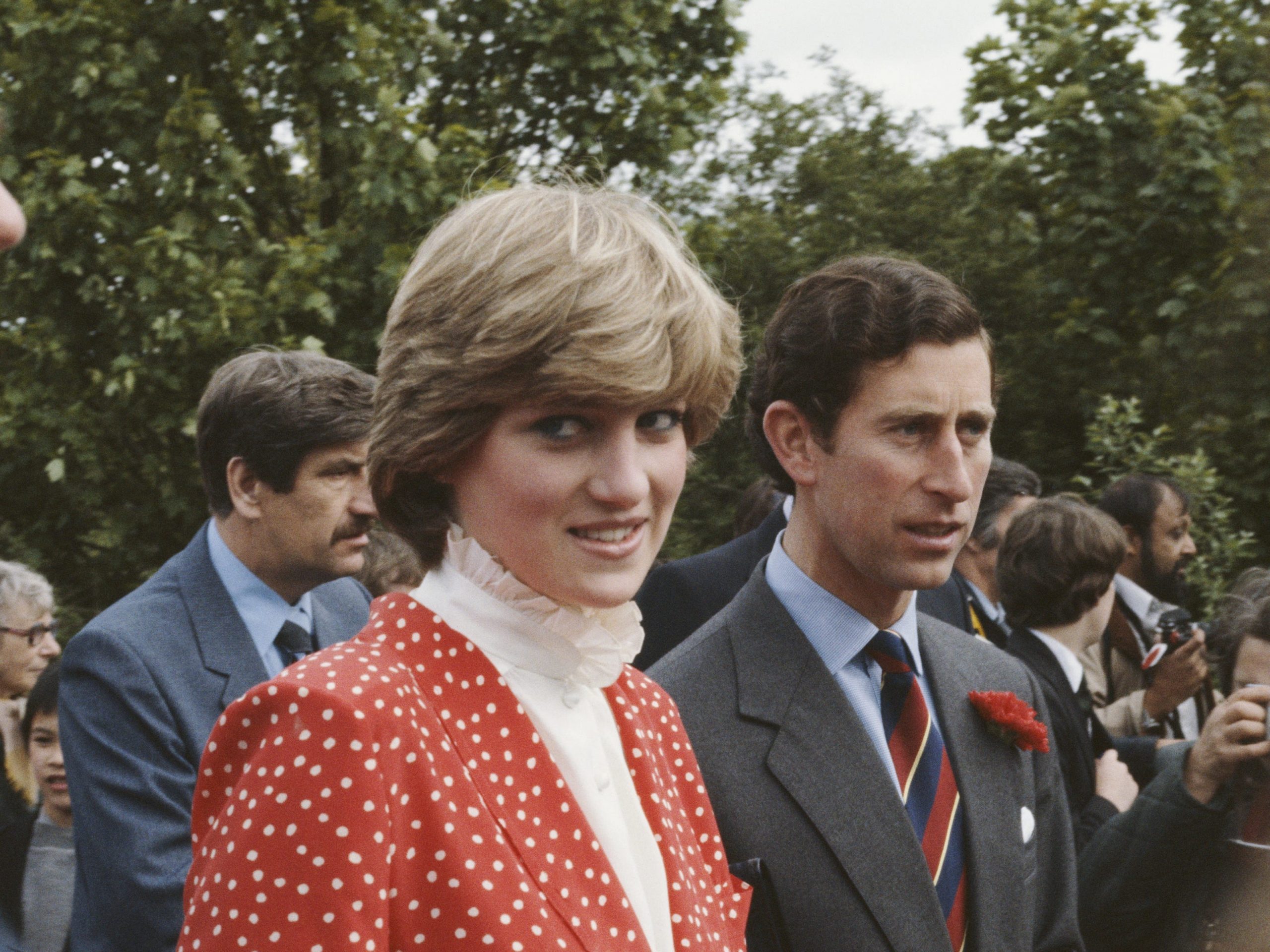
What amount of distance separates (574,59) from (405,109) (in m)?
1.46

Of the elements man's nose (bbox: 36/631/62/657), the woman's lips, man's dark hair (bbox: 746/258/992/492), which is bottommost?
man's nose (bbox: 36/631/62/657)

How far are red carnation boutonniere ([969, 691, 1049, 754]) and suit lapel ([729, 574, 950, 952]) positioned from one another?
0.28 m

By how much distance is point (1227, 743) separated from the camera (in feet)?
9.57

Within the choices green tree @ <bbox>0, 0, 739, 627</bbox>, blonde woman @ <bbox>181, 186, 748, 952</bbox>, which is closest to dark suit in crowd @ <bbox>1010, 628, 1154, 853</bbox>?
blonde woman @ <bbox>181, 186, 748, 952</bbox>

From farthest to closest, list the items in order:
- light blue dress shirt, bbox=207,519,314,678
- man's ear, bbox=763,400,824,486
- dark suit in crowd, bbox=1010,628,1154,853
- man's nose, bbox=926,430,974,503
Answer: dark suit in crowd, bbox=1010,628,1154,853 < light blue dress shirt, bbox=207,519,314,678 < man's ear, bbox=763,400,824,486 < man's nose, bbox=926,430,974,503

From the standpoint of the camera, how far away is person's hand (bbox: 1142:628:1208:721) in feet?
15.8

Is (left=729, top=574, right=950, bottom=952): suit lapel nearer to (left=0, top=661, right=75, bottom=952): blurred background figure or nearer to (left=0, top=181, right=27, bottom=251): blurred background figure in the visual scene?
(left=0, top=181, right=27, bottom=251): blurred background figure

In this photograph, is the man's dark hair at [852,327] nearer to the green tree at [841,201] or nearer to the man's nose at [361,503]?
the man's nose at [361,503]

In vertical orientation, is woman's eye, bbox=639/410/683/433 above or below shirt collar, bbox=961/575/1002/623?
above

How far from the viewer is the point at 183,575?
3.27 m

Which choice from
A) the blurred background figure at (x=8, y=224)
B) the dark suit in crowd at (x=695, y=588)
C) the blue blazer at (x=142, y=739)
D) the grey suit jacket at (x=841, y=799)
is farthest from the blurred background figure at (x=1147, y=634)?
the blurred background figure at (x=8, y=224)

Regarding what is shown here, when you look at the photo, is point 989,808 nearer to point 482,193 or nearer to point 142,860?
point 482,193

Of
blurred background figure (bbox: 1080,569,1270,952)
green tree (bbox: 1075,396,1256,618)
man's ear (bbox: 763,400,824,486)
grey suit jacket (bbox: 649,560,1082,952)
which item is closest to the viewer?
grey suit jacket (bbox: 649,560,1082,952)

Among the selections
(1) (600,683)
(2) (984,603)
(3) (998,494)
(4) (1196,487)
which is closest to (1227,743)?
(1) (600,683)
